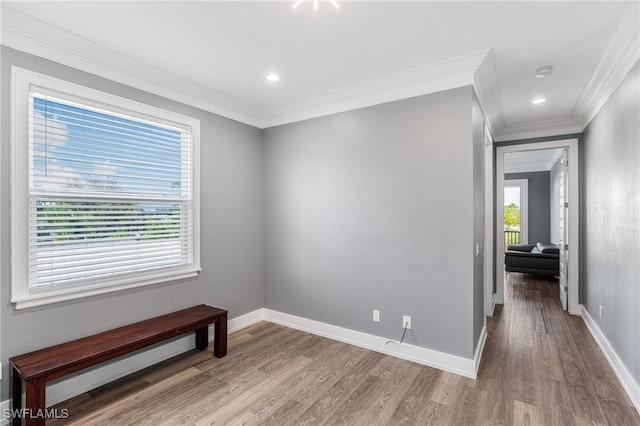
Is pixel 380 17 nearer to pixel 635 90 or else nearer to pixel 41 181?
pixel 635 90

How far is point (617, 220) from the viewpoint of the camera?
8.90 feet

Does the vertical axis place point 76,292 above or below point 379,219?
below

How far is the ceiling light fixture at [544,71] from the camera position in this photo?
270 centimetres

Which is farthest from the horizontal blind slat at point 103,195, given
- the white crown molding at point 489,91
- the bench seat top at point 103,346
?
the white crown molding at point 489,91

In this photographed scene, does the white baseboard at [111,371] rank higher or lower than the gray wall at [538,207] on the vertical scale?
lower

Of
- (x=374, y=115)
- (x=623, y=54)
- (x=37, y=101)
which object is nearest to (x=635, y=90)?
(x=623, y=54)

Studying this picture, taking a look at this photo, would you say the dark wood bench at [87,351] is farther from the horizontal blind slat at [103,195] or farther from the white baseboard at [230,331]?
the horizontal blind slat at [103,195]

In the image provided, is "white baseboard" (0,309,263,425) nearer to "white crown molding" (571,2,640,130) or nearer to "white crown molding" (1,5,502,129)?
"white crown molding" (1,5,502,129)

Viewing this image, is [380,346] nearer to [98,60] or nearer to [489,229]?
[489,229]

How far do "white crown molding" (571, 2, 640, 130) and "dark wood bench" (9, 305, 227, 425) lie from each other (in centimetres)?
374

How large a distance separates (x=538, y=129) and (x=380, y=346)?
12.3 ft

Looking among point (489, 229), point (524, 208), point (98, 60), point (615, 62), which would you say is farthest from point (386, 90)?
point (524, 208)

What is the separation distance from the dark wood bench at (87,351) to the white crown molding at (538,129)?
453 cm

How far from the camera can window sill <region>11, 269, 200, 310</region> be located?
214 centimetres
